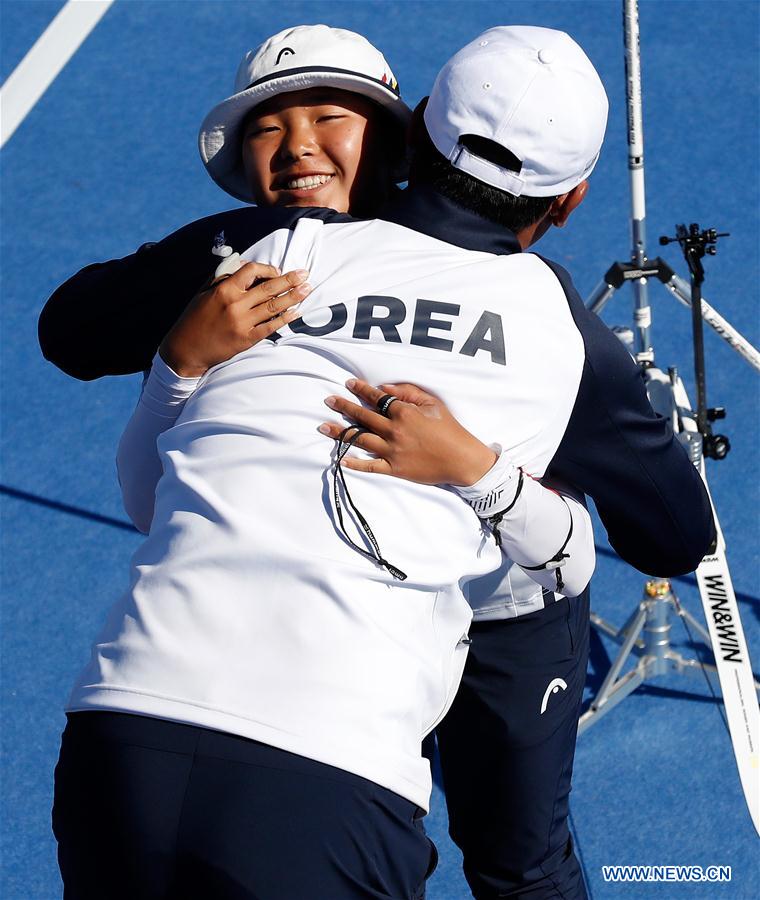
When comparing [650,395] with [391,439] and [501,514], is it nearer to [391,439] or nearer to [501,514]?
[501,514]

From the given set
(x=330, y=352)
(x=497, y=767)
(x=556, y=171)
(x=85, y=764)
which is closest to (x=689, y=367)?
(x=497, y=767)

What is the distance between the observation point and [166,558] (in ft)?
5.21

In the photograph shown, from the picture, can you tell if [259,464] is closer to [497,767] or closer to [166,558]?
[166,558]

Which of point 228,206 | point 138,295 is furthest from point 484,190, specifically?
point 228,206

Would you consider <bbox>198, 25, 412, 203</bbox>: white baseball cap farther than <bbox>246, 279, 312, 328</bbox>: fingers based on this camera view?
Yes

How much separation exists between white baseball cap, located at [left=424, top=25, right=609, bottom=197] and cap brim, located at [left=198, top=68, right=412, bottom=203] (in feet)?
1.00

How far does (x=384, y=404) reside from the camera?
167cm

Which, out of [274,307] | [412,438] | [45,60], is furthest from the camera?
[45,60]

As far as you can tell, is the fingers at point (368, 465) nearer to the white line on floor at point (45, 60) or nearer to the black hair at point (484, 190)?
the black hair at point (484, 190)

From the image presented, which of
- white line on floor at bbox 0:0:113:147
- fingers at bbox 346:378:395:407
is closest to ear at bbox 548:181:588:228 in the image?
fingers at bbox 346:378:395:407

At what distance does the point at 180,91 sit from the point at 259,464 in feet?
16.3

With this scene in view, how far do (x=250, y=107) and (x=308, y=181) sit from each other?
216mm

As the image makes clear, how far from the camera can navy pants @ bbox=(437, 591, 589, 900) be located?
7.98 ft

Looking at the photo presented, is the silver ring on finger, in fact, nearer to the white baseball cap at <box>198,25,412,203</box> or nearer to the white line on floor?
the white baseball cap at <box>198,25,412,203</box>
